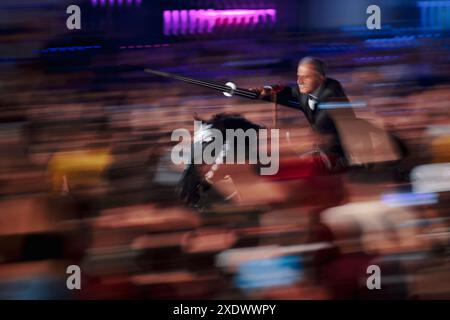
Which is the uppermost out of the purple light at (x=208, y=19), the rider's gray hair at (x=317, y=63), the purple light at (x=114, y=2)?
the purple light at (x=114, y=2)

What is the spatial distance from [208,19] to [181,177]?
0.55 meters

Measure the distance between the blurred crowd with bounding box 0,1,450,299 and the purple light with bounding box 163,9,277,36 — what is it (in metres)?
0.06

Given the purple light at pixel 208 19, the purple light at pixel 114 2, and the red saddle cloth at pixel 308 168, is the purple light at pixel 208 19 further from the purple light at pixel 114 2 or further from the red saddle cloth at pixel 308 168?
the red saddle cloth at pixel 308 168

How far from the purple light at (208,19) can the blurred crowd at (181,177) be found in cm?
6

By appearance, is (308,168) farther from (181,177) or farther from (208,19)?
(208,19)

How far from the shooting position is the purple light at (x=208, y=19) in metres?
2.92

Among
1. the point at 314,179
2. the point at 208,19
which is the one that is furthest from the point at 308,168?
the point at 208,19

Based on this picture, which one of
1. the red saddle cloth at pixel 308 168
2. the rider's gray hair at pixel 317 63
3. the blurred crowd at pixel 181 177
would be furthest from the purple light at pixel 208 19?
the red saddle cloth at pixel 308 168

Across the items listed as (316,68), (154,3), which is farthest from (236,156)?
(154,3)

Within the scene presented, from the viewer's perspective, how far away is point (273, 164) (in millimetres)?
2938

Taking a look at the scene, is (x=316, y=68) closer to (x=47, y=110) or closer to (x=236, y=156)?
(x=236, y=156)

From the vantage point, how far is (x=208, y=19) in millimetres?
2939

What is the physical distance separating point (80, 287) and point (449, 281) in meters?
1.28

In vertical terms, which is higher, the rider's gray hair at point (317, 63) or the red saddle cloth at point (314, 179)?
the rider's gray hair at point (317, 63)
